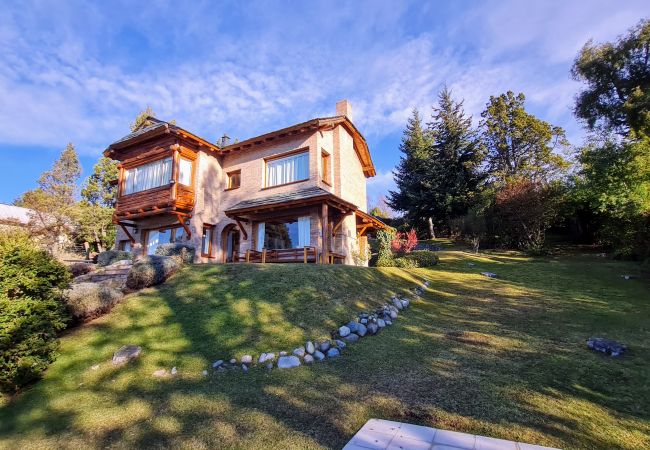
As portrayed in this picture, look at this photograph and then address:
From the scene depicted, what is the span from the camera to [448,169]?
30328 millimetres

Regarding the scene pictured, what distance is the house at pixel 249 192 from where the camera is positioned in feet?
54.0

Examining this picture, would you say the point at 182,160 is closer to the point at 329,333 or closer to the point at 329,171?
the point at 329,171

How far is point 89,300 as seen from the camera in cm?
861

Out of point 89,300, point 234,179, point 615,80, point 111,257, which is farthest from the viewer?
point 615,80

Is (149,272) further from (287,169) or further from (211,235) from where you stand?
(287,169)

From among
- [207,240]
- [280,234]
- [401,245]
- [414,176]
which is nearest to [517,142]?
[414,176]

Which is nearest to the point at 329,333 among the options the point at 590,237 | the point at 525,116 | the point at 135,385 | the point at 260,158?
the point at 135,385

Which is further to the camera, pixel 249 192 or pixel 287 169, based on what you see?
pixel 249 192

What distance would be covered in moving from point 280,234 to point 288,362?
11.3 m

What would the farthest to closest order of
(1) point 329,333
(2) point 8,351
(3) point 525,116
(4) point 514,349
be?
(3) point 525,116
(1) point 329,333
(4) point 514,349
(2) point 8,351

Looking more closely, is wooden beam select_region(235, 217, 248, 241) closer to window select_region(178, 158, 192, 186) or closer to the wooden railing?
the wooden railing

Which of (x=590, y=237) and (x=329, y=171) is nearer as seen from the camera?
(x=329, y=171)

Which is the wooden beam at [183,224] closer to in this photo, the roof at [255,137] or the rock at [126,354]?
the roof at [255,137]

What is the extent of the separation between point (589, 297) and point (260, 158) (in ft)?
51.3
